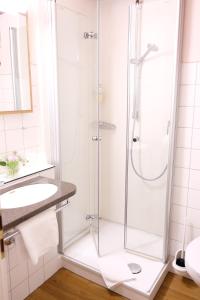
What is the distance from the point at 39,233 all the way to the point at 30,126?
2.79 ft

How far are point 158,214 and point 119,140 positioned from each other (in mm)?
825

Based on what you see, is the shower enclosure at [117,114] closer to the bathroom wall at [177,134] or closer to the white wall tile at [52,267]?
the bathroom wall at [177,134]

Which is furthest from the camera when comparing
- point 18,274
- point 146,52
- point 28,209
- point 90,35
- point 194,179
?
point 90,35

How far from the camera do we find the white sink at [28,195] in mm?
1548

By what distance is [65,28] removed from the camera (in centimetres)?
205

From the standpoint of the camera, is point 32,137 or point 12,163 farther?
point 32,137

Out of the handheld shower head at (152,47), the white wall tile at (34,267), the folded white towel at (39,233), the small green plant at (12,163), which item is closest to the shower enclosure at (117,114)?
the handheld shower head at (152,47)

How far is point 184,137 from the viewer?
199 cm

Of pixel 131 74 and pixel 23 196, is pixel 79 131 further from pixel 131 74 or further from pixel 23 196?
pixel 23 196

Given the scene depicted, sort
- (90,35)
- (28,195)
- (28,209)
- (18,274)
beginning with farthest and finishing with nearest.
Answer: (90,35), (18,274), (28,195), (28,209)

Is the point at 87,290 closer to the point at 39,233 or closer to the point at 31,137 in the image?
the point at 39,233

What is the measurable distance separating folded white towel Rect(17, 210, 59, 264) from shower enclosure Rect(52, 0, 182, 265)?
0.67 meters

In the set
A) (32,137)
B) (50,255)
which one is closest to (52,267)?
(50,255)

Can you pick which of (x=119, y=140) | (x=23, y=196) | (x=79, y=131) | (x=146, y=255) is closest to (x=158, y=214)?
(x=146, y=255)
